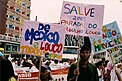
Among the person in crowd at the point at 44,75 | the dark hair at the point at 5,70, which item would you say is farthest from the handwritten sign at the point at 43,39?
the dark hair at the point at 5,70

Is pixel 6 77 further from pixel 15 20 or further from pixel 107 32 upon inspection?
pixel 15 20

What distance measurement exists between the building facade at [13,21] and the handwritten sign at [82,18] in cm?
5533

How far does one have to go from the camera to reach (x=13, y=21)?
8000 cm

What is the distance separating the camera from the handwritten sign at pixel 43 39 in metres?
11.2

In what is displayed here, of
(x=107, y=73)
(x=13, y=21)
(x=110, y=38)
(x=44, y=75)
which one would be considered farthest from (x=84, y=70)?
(x=13, y=21)

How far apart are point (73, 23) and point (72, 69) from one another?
3100 mm

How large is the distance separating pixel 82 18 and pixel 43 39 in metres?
1.33

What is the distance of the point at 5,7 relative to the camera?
253 feet

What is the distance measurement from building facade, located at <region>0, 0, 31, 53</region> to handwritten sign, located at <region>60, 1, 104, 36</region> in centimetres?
5533

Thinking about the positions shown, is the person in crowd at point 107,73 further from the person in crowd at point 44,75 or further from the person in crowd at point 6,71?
the person in crowd at point 6,71

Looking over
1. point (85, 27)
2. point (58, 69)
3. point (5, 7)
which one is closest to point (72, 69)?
point (85, 27)

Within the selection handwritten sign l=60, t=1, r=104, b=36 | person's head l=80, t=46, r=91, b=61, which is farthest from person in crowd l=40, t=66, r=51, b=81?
person's head l=80, t=46, r=91, b=61

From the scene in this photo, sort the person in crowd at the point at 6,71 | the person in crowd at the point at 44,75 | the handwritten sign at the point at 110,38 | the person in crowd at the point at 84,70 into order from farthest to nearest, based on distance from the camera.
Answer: the handwritten sign at the point at 110,38, the person in crowd at the point at 44,75, the person in crowd at the point at 6,71, the person in crowd at the point at 84,70

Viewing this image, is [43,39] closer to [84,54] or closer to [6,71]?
[6,71]
